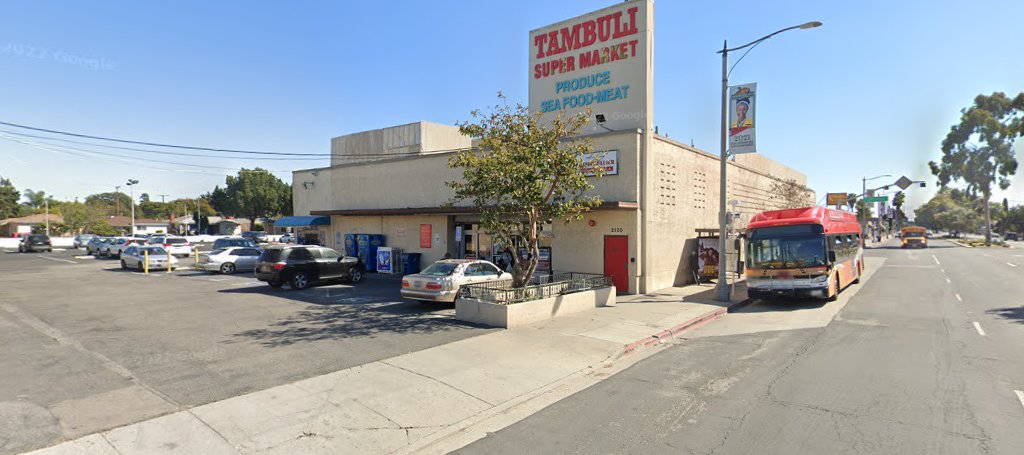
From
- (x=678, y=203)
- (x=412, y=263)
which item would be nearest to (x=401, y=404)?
(x=678, y=203)

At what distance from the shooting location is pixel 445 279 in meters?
13.8

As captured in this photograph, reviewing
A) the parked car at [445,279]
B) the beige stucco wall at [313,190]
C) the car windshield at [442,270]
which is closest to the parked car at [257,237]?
the beige stucco wall at [313,190]

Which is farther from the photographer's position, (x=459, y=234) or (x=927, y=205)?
(x=927, y=205)

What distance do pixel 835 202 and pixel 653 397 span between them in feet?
148

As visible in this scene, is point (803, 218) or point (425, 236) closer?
point (803, 218)

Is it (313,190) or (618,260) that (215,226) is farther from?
(618,260)

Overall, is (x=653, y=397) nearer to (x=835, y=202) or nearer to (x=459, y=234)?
(x=459, y=234)

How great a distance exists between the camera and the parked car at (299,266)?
1778 centimetres

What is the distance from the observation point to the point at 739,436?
5.64 metres

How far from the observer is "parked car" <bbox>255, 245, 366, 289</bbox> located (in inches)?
700

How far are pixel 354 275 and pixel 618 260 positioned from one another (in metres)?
10.6

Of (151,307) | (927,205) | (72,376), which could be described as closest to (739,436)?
(72,376)

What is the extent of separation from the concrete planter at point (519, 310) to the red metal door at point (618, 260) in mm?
3942

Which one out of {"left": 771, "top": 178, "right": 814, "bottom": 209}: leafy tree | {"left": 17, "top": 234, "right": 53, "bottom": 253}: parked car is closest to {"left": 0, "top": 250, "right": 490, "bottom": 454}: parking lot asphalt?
{"left": 771, "top": 178, "right": 814, "bottom": 209}: leafy tree
